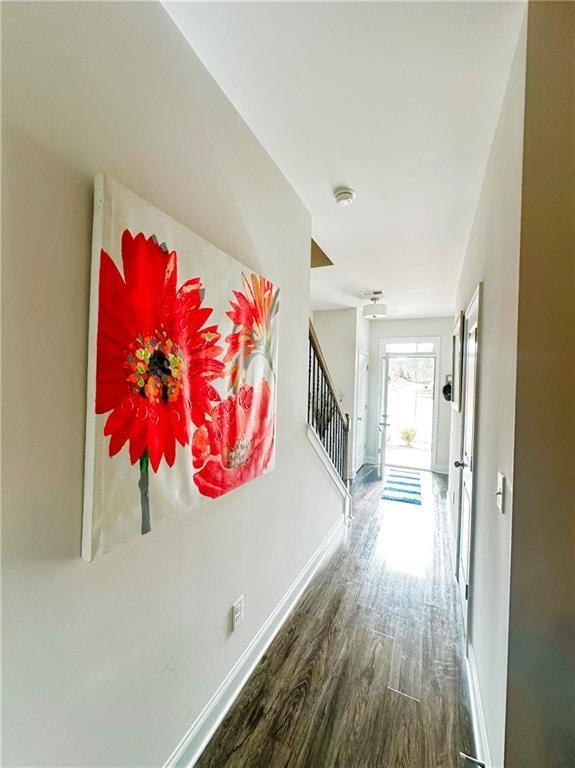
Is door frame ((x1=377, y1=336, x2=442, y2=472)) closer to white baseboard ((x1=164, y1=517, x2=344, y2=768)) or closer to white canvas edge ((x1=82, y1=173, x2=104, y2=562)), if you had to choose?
white baseboard ((x1=164, y1=517, x2=344, y2=768))

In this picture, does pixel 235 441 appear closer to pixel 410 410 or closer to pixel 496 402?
pixel 496 402

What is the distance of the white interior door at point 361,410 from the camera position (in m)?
5.06

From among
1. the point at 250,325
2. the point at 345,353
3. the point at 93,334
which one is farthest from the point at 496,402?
the point at 345,353

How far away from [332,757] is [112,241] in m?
1.96

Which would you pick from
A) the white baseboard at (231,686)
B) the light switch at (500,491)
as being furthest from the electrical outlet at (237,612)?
the light switch at (500,491)

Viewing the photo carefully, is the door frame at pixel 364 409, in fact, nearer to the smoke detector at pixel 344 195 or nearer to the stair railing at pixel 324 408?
the stair railing at pixel 324 408

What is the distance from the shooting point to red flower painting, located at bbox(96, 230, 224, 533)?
0.81 meters

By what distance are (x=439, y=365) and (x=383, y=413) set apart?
123cm

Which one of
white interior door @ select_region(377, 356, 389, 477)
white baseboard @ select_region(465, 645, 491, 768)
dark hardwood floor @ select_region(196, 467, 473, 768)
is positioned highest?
white interior door @ select_region(377, 356, 389, 477)

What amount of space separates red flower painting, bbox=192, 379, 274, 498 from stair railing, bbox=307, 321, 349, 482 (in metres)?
0.88

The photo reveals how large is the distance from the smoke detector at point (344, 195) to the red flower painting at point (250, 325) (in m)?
0.82

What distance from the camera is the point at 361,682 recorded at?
1555 millimetres

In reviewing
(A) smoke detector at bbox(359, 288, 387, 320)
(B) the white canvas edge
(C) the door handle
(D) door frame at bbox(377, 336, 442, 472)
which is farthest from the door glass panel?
(B) the white canvas edge

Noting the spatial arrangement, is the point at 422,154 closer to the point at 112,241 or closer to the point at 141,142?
the point at 141,142
